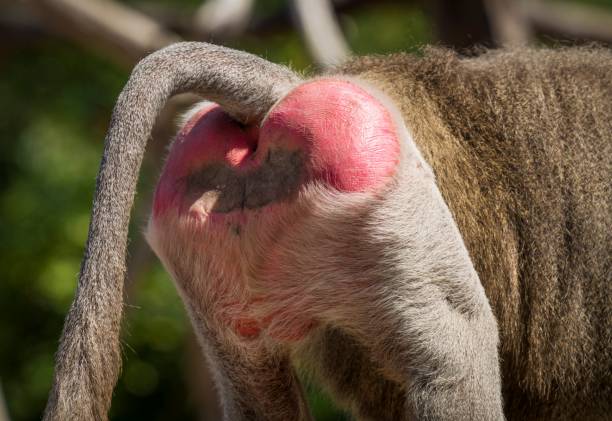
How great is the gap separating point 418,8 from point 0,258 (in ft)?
11.2

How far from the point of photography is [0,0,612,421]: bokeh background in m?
5.73

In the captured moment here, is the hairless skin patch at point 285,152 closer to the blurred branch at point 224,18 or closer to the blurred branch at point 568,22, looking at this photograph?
the blurred branch at point 224,18

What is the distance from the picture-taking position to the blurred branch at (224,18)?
5.46 metres

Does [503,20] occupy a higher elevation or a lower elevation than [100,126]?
higher

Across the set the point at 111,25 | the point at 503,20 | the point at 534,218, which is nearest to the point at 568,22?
the point at 503,20

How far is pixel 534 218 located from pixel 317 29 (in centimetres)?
259

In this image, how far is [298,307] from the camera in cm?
275

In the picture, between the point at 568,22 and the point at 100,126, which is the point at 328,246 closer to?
the point at 568,22

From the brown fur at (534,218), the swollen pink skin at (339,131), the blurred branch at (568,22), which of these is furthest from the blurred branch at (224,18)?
the swollen pink skin at (339,131)

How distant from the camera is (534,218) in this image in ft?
10.00

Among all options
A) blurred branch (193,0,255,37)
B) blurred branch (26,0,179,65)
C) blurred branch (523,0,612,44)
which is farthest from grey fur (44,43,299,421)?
blurred branch (523,0,612,44)

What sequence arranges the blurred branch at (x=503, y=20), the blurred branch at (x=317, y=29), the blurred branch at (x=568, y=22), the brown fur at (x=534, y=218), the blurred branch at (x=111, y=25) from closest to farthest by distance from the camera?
the brown fur at (x=534, y=218)
the blurred branch at (x=317, y=29)
the blurred branch at (x=111, y=25)
the blurred branch at (x=503, y=20)
the blurred branch at (x=568, y=22)

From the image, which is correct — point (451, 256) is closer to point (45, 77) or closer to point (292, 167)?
point (292, 167)

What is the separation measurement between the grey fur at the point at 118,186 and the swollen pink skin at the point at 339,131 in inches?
6.1
